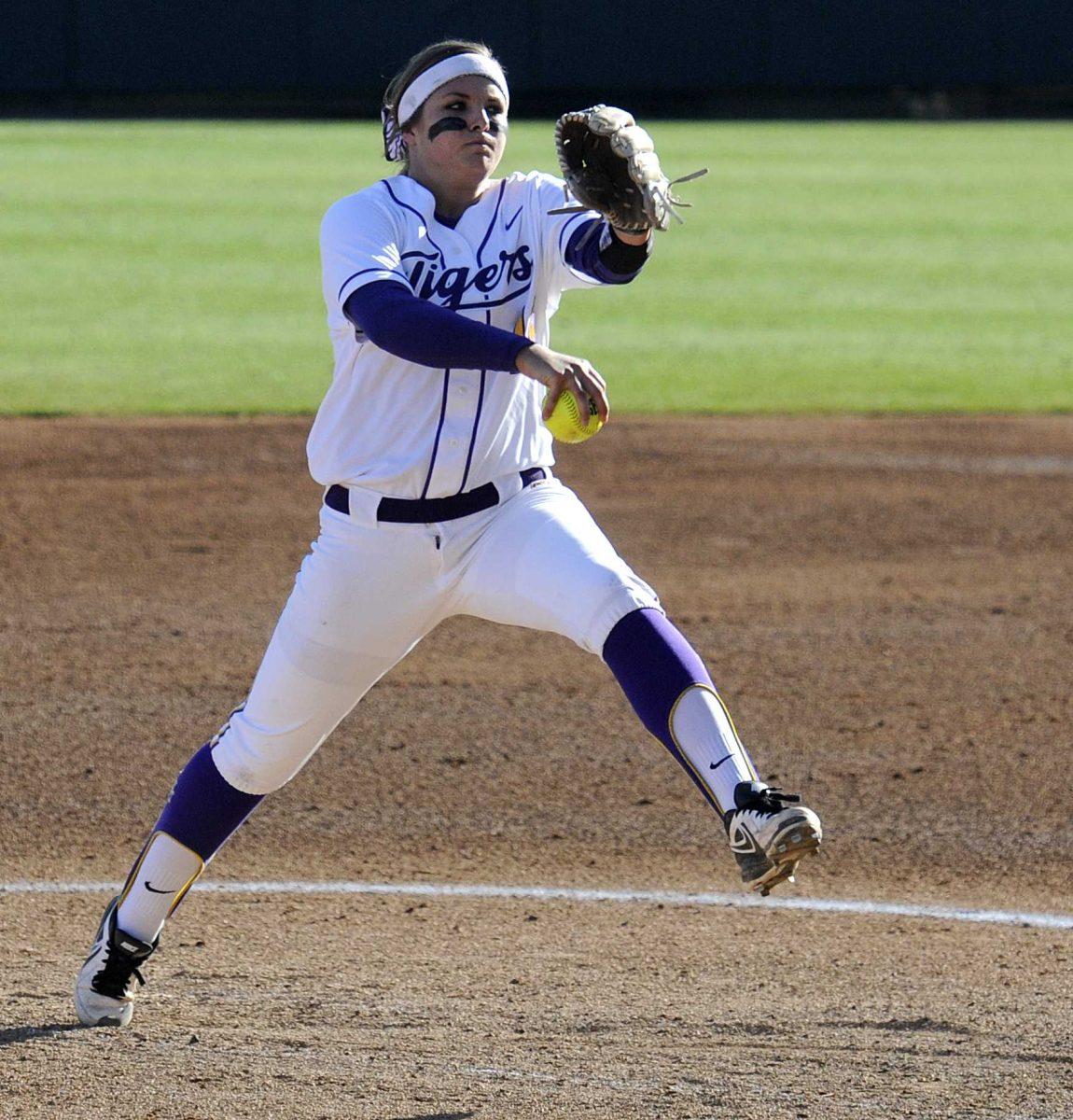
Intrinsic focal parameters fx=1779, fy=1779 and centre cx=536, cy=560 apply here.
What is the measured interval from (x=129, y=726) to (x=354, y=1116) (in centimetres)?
273

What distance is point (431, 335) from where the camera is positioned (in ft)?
10.1

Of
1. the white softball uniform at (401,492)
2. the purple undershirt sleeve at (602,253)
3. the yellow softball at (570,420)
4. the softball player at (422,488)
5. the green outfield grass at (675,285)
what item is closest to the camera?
the yellow softball at (570,420)

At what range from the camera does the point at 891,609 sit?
272 inches

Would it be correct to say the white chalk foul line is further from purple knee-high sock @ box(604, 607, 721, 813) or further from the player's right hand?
the player's right hand

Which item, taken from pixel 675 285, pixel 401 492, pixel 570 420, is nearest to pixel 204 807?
pixel 401 492

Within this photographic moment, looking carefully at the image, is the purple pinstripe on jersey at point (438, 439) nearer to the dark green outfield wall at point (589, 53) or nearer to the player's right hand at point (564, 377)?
the player's right hand at point (564, 377)

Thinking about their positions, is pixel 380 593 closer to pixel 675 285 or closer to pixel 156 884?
pixel 156 884

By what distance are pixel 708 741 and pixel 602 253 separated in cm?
102

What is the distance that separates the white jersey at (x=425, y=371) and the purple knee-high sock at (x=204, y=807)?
2.07 feet

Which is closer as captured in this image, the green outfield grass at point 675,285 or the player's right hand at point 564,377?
the player's right hand at point 564,377

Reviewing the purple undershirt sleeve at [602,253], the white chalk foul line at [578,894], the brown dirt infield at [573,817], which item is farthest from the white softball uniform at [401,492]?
the white chalk foul line at [578,894]

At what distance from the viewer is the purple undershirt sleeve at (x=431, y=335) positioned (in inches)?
120

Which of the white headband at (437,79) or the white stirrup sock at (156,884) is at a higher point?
the white headband at (437,79)

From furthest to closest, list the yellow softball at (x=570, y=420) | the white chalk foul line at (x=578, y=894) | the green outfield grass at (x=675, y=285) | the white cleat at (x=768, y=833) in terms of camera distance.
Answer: the green outfield grass at (x=675, y=285), the white chalk foul line at (x=578, y=894), the yellow softball at (x=570, y=420), the white cleat at (x=768, y=833)
